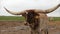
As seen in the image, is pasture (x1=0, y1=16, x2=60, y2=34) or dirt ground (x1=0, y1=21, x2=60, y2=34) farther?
pasture (x1=0, y1=16, x2=60, y2=34)

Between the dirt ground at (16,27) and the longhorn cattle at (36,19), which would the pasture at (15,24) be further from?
the longhorn cattle at (36,19)

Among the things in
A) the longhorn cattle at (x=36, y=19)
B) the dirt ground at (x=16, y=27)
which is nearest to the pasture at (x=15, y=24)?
the dirt ground at (x=16, y=27)

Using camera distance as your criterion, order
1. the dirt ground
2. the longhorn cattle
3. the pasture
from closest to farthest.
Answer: the longhorn cattle < the dirt ground < the pasture

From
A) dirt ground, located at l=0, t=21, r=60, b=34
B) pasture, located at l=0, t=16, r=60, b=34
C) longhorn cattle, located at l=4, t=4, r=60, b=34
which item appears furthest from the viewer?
pasture, located at l=0, t=16, r=60, b=34

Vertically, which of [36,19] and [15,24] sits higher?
[36,19]

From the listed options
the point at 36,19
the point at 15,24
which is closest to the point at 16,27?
the point at 15,24

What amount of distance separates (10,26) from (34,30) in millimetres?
9739

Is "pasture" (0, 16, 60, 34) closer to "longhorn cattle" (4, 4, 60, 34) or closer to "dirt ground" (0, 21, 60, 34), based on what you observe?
"dirt ground" (0, 21, 60, 34)

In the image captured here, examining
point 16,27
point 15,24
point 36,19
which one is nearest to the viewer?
point 36,19

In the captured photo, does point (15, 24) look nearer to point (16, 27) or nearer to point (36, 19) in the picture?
point (16, 27)

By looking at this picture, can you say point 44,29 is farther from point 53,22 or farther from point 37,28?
point 53,22

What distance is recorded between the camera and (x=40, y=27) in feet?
19.8

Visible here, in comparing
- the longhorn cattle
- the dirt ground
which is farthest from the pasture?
the longhorn cattle

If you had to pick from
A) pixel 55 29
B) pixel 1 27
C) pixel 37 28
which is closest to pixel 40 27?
pixel 37 28
